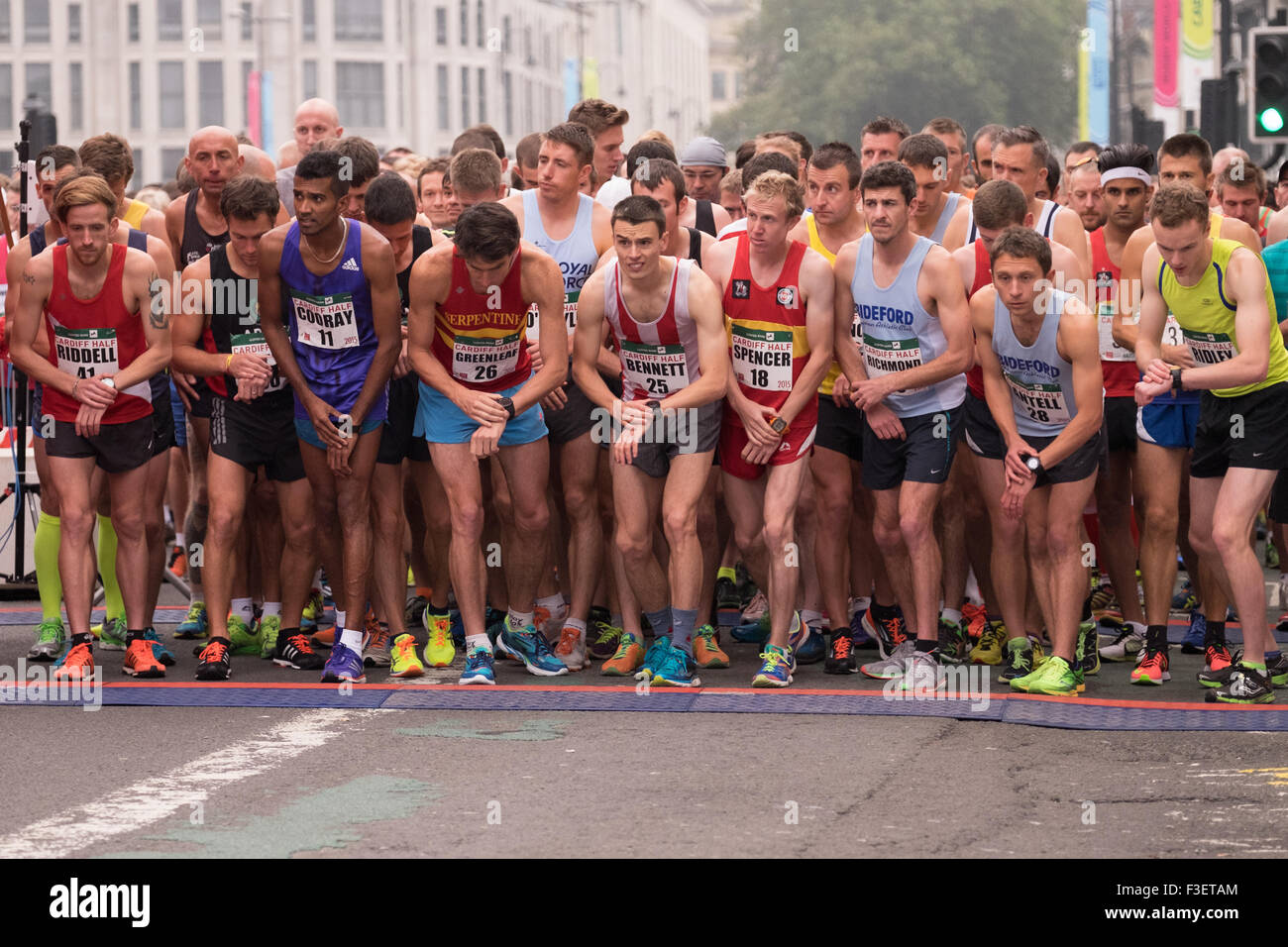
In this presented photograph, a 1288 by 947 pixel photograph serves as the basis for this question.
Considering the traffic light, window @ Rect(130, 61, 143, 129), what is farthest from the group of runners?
window @ Rect(130, 61, 143, 129)

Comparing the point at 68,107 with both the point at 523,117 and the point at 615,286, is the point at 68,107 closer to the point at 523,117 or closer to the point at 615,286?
the point at 523,117

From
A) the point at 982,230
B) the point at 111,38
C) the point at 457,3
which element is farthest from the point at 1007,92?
the point at 982,230

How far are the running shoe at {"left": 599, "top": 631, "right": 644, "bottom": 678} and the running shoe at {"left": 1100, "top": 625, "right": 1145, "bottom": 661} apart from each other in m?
2.25

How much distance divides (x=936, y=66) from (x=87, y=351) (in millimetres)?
72391

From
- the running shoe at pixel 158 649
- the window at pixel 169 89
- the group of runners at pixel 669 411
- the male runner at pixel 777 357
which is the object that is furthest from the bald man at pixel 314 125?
the window at pixel 169 89

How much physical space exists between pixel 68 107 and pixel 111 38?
342cm

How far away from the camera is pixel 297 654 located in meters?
9.34

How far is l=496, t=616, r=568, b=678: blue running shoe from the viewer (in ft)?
30.2

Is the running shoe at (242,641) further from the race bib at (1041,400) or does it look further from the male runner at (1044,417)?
the race bib at (1041,400)

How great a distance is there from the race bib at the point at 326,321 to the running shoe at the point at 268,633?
1471mm

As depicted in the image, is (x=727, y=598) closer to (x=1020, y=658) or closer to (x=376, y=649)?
(x=376, y=649)

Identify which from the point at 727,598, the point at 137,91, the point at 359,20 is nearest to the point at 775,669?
the point at 727,598

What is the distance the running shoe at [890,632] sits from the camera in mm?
9617

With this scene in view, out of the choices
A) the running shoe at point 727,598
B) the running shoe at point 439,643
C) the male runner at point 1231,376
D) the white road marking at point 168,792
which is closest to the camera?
the white road marking at point 168,792
